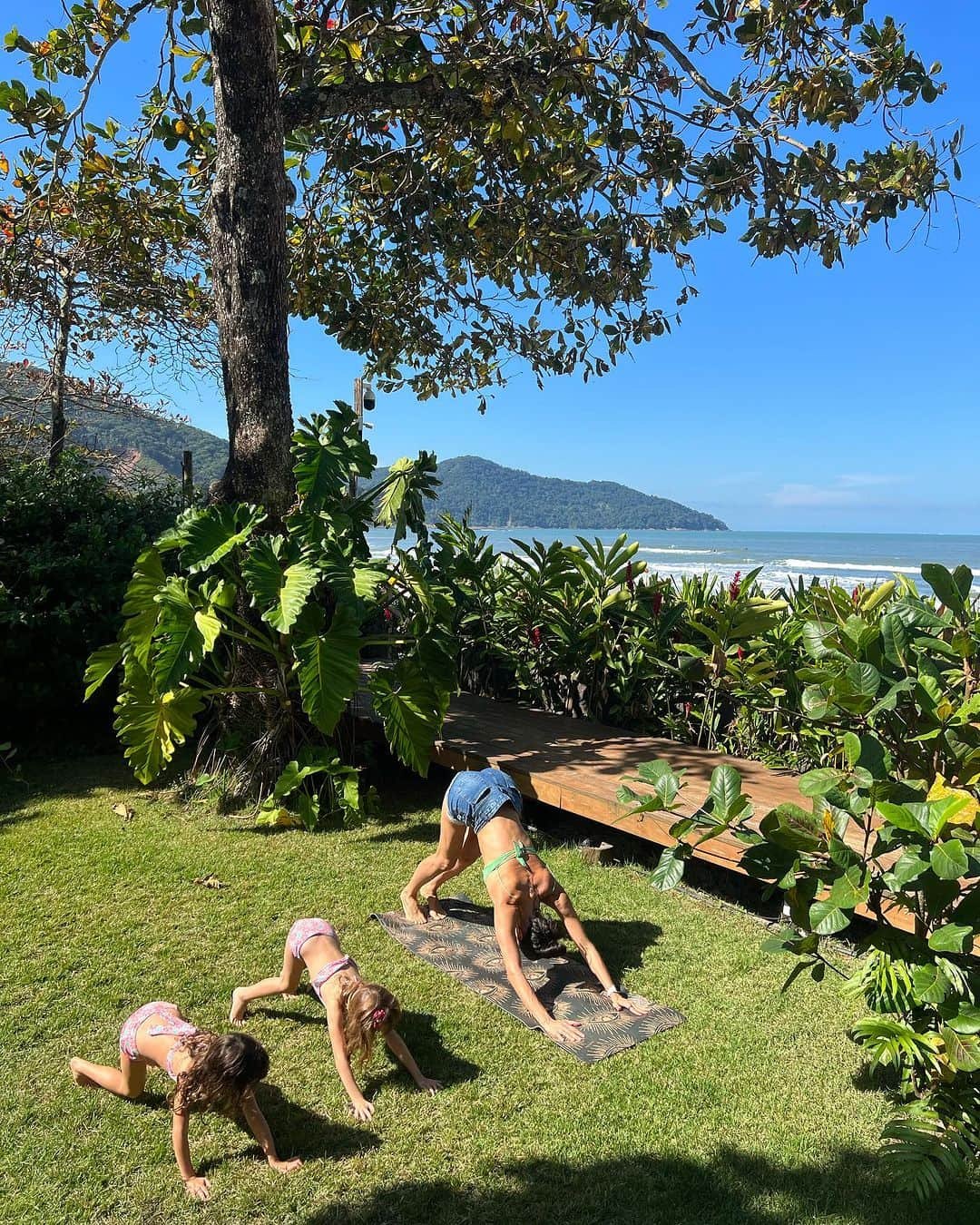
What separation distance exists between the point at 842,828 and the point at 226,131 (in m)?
5.58

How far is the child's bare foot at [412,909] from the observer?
12.6 ft

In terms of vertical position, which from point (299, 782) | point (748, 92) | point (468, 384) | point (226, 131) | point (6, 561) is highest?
point (748, 92)

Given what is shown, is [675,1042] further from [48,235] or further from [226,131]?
[48,235]

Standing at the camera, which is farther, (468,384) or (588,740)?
(468,384)

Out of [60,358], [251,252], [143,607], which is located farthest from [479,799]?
[60,358]

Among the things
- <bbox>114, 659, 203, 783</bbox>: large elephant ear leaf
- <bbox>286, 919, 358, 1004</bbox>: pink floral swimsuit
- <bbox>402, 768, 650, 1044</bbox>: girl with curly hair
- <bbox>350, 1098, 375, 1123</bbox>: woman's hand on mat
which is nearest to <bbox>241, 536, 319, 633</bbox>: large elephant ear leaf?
<bbox>114, 659, 203, 783</bbox>: large elephant ear leaf

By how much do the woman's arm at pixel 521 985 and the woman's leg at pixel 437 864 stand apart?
1.83 ft

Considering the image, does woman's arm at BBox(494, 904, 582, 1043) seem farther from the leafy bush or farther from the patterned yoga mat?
the leafy bush

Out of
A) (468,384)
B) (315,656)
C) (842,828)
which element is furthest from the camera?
(468,384)

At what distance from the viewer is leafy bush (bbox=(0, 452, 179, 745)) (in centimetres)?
604

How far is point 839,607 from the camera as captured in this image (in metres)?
2.93

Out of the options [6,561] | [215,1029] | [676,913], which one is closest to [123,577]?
[6,561]

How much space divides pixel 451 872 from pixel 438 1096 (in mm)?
1193

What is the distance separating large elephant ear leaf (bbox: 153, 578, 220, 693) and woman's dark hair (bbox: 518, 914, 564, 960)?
2229mm
